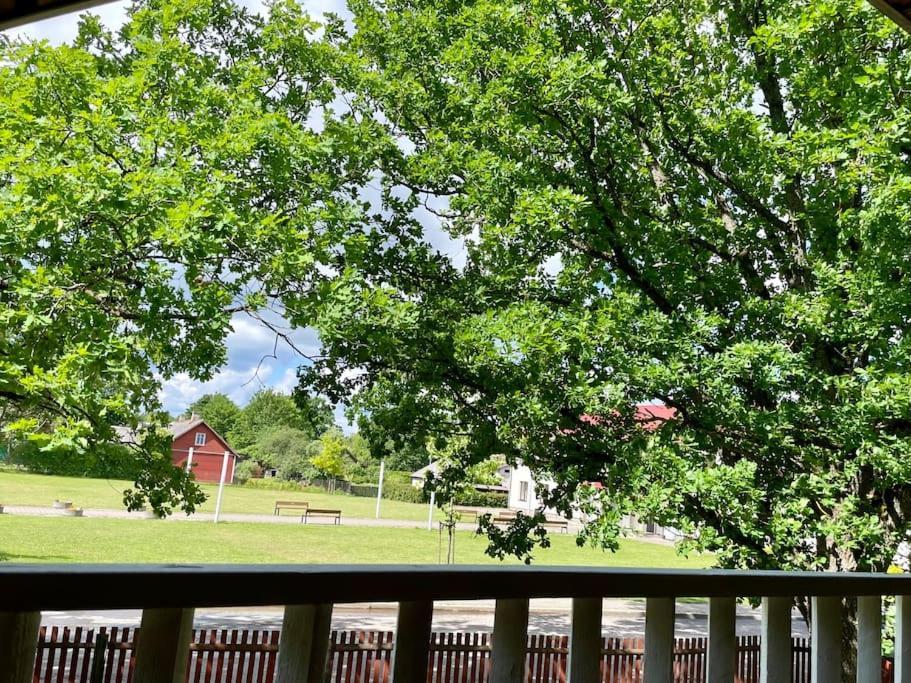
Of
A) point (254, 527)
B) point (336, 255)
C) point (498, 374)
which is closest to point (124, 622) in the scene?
point (254, 527)

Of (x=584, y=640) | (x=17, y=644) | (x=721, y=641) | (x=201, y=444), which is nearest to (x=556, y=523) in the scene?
(x=721, y=641)

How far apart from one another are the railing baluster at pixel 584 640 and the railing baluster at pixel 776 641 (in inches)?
12.7

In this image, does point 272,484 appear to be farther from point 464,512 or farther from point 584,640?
point 584,640

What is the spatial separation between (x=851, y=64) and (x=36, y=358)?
259 inches

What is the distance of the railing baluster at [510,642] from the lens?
89 cm

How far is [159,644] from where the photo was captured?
2.27ft

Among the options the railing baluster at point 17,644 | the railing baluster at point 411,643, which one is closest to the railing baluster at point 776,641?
the railing baluster at point 411,643

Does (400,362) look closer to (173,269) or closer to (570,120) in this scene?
(173,269)

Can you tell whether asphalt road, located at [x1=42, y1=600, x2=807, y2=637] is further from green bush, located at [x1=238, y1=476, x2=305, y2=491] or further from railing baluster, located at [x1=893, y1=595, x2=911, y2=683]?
green bush, located at [x1=238, y1=476, x2=305, y2=491]

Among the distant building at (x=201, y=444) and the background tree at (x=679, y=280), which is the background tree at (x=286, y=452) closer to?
the distant building at (x=201, y=444)

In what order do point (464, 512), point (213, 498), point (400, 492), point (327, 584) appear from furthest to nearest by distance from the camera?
point (400, 492)
point (213, 498)
point (464, 512)
point (327, 584)

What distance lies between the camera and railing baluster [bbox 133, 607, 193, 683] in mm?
691

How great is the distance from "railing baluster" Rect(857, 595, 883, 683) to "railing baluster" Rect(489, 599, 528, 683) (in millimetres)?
702

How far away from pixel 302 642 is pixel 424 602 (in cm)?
14
